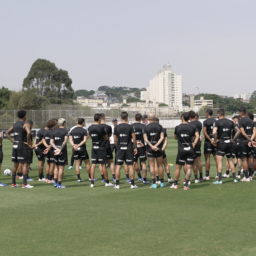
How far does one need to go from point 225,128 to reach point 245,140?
0.98 m

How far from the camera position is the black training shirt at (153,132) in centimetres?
1048

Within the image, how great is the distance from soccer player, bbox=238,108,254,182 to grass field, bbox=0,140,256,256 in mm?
796

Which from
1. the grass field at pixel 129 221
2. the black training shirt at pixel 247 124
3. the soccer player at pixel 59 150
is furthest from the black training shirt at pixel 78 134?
the black training shirt at pixel 247 124

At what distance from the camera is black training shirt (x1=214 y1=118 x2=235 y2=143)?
10.8 meters

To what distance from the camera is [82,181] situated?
12.3 metres

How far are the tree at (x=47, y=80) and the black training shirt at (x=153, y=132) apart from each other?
6388 cm

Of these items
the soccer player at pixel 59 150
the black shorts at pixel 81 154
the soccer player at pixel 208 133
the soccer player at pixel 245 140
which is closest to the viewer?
the soccer player at pixel 59 150

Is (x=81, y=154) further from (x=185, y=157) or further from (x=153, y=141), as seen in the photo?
(x=185, y=157)

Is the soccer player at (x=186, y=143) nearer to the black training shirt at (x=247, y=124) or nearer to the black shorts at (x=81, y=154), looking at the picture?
the black training shirt at (x=247, y=124)

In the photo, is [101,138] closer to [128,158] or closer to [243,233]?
[128,158]

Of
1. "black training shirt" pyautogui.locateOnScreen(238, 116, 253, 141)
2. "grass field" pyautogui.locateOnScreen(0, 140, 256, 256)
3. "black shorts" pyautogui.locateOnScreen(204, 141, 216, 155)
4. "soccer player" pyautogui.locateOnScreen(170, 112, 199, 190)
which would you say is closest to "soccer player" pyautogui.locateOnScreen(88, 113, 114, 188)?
"grass field" pyautogui.locateOnScreen(0, 140, 256, 256)

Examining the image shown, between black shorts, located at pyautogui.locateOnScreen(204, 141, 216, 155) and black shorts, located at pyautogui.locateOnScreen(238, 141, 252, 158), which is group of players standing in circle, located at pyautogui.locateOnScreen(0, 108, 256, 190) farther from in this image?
black shorts, located at pyautogui.locateOnScreen(204, 141, 216, 155)

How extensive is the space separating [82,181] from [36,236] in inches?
246

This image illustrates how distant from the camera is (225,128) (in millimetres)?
10773
